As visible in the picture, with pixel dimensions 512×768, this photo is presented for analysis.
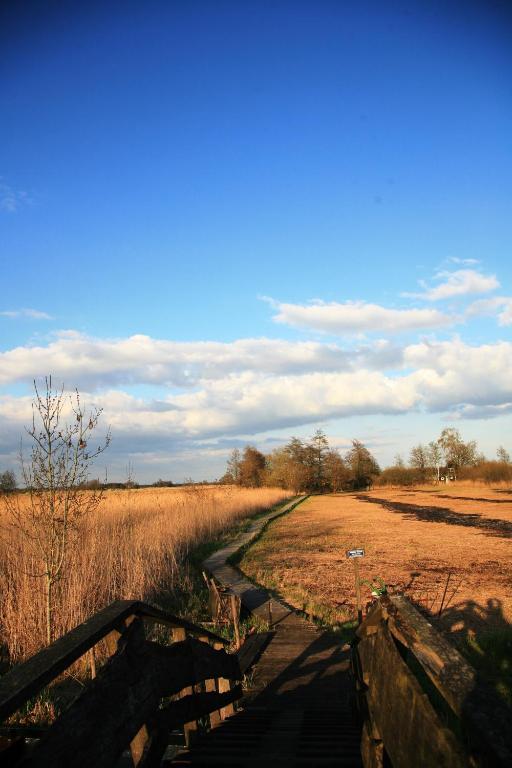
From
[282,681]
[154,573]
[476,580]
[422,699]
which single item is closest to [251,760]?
[422,699]

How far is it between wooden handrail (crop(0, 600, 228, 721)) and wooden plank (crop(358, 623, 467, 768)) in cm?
109

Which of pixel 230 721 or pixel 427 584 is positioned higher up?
pixel 230 721

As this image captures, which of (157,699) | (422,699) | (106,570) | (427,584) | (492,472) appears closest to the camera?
(422,699)

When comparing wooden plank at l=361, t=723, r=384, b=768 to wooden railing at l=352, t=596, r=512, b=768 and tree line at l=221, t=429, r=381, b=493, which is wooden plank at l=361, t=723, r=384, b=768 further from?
tree line at l=221, t=429, r=381, b=493

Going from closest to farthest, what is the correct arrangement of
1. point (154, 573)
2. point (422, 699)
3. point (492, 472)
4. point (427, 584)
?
point (422, 699), point (154, 573), point (427, 584), point (492, 472)

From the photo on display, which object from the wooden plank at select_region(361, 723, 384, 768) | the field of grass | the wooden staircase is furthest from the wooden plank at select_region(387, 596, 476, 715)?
the field of grass

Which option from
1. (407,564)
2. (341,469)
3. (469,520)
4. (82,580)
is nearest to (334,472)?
(341,469)

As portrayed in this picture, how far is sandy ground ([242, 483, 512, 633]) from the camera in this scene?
31.5ft

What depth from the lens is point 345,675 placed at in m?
5.83

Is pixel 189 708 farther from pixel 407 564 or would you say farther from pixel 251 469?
pixel 251 469

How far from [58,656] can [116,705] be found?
34 centimetres

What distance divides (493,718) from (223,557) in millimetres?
14569

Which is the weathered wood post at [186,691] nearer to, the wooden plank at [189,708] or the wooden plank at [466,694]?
the wooden plank at [189,708]

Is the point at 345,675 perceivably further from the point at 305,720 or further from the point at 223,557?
the point at 223,557
